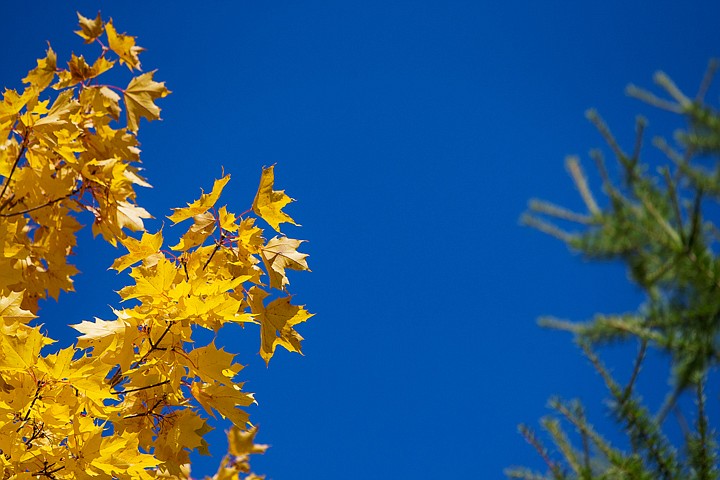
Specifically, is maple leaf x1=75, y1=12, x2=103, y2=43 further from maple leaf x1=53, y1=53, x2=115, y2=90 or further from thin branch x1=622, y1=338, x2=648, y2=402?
Answer: thin branch x1=622, y1=338, x2=648, y2=402

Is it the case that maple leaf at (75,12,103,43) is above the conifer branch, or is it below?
below

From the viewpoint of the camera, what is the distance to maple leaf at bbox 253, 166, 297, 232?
1637 millimetres

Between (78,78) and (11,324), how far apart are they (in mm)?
1077

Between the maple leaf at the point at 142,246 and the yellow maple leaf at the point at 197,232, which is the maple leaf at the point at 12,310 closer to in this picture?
the maple leaf at the point at 142,246

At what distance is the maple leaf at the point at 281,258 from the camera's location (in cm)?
161

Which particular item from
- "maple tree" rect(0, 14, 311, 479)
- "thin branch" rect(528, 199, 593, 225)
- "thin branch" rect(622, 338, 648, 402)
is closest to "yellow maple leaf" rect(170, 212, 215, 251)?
"maple tree" rect(0, 14, 311, 479)

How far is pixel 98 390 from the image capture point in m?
1.41

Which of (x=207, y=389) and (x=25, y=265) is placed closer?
(x=207, y=389)

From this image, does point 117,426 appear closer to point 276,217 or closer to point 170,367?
point 170,367

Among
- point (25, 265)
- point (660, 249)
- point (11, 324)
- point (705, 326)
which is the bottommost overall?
point (11, 324)

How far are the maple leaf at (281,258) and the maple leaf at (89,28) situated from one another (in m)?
1.28

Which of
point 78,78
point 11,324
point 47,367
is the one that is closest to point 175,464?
point 47,367

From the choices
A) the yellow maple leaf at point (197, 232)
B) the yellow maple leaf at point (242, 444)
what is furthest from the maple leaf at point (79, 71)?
the yellow maple leaf at point (242, 444)

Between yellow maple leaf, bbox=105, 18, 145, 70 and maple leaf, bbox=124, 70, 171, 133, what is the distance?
17cm
